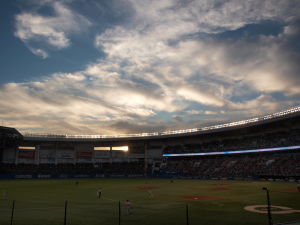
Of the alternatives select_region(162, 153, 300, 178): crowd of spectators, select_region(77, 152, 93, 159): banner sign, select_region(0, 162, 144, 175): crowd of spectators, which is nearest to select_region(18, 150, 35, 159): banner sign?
select_region(0, 162, 144, 175): crowd of spectators

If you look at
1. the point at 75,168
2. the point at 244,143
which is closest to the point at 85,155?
the point at 75,168

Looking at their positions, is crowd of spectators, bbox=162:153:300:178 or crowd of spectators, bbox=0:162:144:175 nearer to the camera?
crowd of spectators, bbox=162:153:300:178

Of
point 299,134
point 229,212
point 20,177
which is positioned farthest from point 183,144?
point 229,212

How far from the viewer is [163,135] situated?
4154 inches

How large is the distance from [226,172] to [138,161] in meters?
40.5

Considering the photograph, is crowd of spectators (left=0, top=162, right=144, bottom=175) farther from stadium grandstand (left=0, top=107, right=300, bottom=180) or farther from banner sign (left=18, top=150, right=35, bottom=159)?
banner sign (left=18, top=150, right=35, bottom=159)

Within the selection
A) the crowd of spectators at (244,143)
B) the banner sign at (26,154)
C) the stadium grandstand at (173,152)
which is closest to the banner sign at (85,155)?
the stadium grandstand at (173,152)

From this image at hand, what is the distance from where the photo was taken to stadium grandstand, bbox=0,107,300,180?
76.5 metres

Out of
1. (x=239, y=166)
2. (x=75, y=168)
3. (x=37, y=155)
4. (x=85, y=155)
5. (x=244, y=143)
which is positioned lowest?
(x=75, y=168)

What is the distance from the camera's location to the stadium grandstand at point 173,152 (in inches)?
3012

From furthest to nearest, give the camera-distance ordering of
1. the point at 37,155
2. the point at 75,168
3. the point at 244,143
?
the point at 75,168 < the point at 37,155 < the point at 244,143

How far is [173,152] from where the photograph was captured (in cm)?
10931

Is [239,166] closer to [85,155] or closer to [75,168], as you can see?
[75,168]

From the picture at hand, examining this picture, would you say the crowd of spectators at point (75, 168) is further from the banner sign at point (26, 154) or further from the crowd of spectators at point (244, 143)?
the crowd of spectators at point (244, 143)
